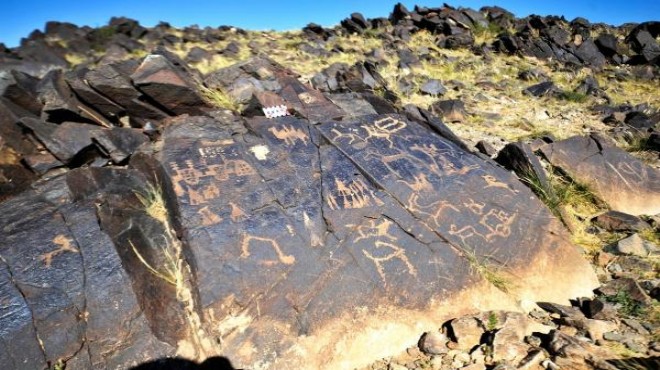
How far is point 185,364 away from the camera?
212 centimetres

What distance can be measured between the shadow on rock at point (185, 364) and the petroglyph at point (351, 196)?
126 cm

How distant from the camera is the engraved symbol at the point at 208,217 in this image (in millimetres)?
2648

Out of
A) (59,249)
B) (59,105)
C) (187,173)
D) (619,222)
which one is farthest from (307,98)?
(619,222)

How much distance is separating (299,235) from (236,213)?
0.45 m

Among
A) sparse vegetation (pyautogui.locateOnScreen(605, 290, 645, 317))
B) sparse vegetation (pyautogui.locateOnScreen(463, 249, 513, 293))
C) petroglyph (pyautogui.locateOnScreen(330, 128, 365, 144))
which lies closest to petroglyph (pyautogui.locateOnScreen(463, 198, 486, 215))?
sparse vegetation (pyautogui.locateOnScreen(463, 249, 513, 293))

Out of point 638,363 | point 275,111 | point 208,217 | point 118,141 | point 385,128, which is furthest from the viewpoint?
point 275,111

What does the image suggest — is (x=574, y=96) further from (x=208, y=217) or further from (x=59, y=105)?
(x=59, y=105)

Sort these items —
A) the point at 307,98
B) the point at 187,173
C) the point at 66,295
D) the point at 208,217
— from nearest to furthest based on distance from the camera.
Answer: the point at 66,295 < the point at 208,217 < the point at 187,173 < the point at 307,98

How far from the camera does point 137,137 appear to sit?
357 cm

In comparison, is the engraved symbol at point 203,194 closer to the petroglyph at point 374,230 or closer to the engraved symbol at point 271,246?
the engraved symbol at point 271,246

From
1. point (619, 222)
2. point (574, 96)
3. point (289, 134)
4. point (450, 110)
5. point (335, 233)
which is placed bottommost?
point (335, 233)

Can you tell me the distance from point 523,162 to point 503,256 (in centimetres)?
154

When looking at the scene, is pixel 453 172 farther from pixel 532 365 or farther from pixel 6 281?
pixel 6 281

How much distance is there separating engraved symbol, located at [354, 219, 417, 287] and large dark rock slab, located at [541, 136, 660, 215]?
8.10ft
